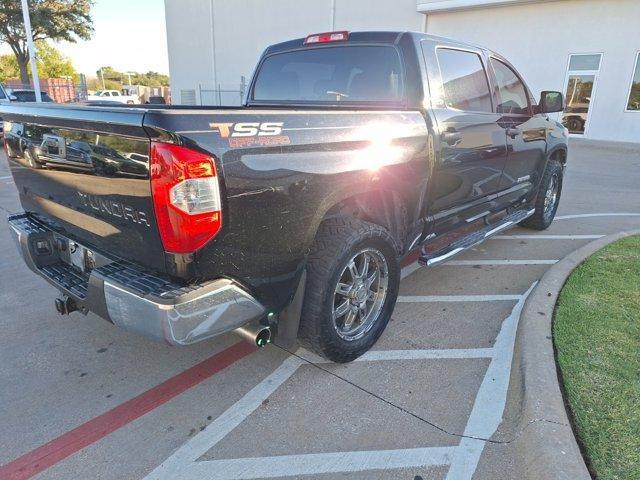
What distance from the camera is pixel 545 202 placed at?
605 cm

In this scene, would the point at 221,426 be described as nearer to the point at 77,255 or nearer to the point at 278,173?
the point at 77,255

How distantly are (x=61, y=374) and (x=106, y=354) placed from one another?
0.97ft

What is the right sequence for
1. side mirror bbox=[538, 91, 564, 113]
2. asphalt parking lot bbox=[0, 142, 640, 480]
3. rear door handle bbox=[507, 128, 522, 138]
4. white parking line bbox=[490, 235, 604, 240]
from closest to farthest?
asphalt parking lot bbox=[0, 142, 640, 480] → rear door handle bbox=[507, 128, 522, 138] → side mirror bbox=[538, 91, 564, 113] → white parking line bbox=[490, 235, 604, 240]

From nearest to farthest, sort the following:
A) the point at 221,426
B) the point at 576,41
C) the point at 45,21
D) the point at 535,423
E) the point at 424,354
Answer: the point at 535,423 → the point at 221,426 → the point at 424,354 → the point at 576,41 → the point at 45,21

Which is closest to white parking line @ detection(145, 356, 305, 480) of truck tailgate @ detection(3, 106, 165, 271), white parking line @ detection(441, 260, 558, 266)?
truck tailgate @ detection(3, 106, 165, 271)

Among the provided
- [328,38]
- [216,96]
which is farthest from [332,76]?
[216,96]

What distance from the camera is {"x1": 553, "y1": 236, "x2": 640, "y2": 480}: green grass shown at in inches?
89.0

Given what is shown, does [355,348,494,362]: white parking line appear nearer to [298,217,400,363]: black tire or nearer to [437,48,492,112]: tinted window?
[298,217,400,363]: black tire

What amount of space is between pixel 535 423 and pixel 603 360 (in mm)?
872

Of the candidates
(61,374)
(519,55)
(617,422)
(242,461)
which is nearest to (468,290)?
(617,422)

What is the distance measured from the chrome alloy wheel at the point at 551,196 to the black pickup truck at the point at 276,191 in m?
2.13

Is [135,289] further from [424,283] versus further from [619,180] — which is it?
[619,180]

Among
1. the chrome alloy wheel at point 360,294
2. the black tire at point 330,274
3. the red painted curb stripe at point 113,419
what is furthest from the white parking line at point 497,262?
the red painted curb stripe at point 113,419

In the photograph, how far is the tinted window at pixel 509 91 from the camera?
4.55 metres
